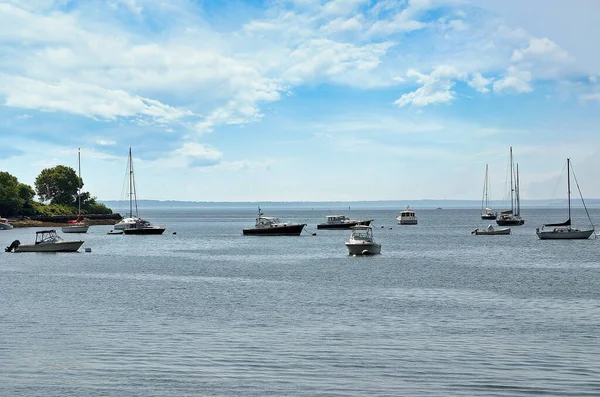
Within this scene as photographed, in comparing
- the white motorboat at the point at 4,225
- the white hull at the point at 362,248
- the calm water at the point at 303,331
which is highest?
the white motorboat at the point at 4,225

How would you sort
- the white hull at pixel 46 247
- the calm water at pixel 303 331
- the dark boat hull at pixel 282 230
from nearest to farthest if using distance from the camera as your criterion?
the calm water at pixel 303 331 < the white hull at pixel 46 247 < the dark boat hull at pixel 282 230

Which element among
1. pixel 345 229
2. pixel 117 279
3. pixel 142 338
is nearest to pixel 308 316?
pixel 142 338

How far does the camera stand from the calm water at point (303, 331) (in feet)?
85.6

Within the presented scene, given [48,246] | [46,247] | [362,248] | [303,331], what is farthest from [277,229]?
[303,331]

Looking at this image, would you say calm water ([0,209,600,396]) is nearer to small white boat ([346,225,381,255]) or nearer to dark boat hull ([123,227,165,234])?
small white boat ([346,225,381,255])

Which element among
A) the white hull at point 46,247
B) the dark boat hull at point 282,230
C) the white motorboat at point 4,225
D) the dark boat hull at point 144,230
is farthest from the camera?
the white motorboat at point 4,225

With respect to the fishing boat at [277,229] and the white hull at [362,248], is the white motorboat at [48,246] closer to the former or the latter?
the white hull at [362,248]

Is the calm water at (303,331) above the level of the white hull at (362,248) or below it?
below

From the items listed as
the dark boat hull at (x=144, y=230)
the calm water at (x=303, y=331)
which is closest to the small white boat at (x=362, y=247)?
the calm water at (x=303, y=331)

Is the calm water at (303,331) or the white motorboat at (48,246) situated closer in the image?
the calm water at (303,331)

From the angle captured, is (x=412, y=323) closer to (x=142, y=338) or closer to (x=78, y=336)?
(x=142, y=338)

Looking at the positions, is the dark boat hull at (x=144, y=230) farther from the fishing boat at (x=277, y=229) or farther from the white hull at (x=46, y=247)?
the white hull at (x=46, y=247)

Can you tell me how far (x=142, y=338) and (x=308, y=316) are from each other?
10.5 meters

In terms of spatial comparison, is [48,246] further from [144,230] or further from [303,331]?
[303,331]
